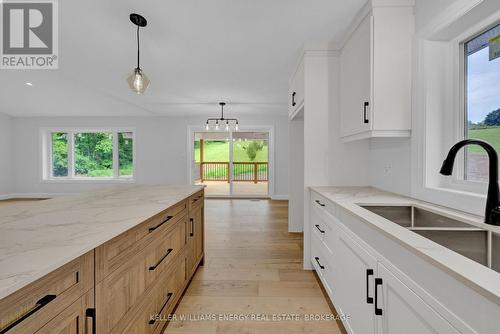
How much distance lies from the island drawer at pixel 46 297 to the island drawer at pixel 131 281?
0.40ft

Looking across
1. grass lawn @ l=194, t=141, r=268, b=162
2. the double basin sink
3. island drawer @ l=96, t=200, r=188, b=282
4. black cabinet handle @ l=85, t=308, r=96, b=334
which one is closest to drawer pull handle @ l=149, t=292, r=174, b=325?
island drawer @ l=96, t=200, r=188, b=282

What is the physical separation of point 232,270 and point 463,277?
2175mm

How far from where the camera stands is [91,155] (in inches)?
276

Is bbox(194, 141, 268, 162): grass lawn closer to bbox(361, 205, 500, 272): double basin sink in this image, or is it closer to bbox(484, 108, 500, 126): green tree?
bbox(484, 108, 500, 126): green tree

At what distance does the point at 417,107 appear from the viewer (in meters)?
1.78

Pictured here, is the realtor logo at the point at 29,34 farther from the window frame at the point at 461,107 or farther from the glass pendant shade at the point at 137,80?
the window frame at the point at 461,107

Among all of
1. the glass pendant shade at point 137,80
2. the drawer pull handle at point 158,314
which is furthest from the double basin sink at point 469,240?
the glass pendant shade at point 137,80

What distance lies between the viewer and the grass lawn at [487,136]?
141 cm

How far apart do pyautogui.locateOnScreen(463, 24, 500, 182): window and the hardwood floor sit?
1.42 meters

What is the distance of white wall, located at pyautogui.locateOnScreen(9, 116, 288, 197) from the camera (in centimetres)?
688

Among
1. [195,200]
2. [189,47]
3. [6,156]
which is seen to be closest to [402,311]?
Answer: [195,200]

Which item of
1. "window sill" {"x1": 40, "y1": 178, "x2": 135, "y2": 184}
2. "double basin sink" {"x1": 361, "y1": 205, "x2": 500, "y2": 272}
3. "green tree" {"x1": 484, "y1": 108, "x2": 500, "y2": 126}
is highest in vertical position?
"green tree" {"x1": 484, "y1": 108, "x2": 500, "y2": 126}

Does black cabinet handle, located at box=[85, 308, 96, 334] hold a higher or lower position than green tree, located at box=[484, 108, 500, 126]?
lower

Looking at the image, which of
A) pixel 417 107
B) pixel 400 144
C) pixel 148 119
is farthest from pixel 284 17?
pixel 148 119
